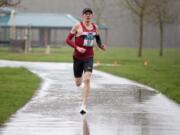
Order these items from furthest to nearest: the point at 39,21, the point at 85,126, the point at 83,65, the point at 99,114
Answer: the point at 39,21
the point at 83,65
the point at 99,114
the point at 85,126

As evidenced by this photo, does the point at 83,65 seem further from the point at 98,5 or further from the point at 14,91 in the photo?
the point at 98,5

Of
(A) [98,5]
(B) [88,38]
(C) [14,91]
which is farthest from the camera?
(A) [98,5]

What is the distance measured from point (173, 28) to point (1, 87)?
70.1m

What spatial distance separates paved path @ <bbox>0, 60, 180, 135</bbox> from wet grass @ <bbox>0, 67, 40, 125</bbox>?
0.20 metres

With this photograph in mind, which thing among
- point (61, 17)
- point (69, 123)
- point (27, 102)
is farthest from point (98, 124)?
point (61, 17)

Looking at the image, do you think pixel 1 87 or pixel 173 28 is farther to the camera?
pixel 173 28

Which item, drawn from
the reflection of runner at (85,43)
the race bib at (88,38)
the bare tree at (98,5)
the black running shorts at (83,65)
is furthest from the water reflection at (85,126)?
the bare tree at (98,5)

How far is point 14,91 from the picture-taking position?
18.8 metres

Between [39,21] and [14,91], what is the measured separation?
192ft

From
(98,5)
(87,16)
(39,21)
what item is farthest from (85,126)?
(98,5)

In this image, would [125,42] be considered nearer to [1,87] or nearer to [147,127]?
[1,87]

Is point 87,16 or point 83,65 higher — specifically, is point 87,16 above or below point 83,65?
above

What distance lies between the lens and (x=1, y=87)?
1984cm

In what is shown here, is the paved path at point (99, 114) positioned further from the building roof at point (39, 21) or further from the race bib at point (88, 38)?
the building roof at point (39, 21)
